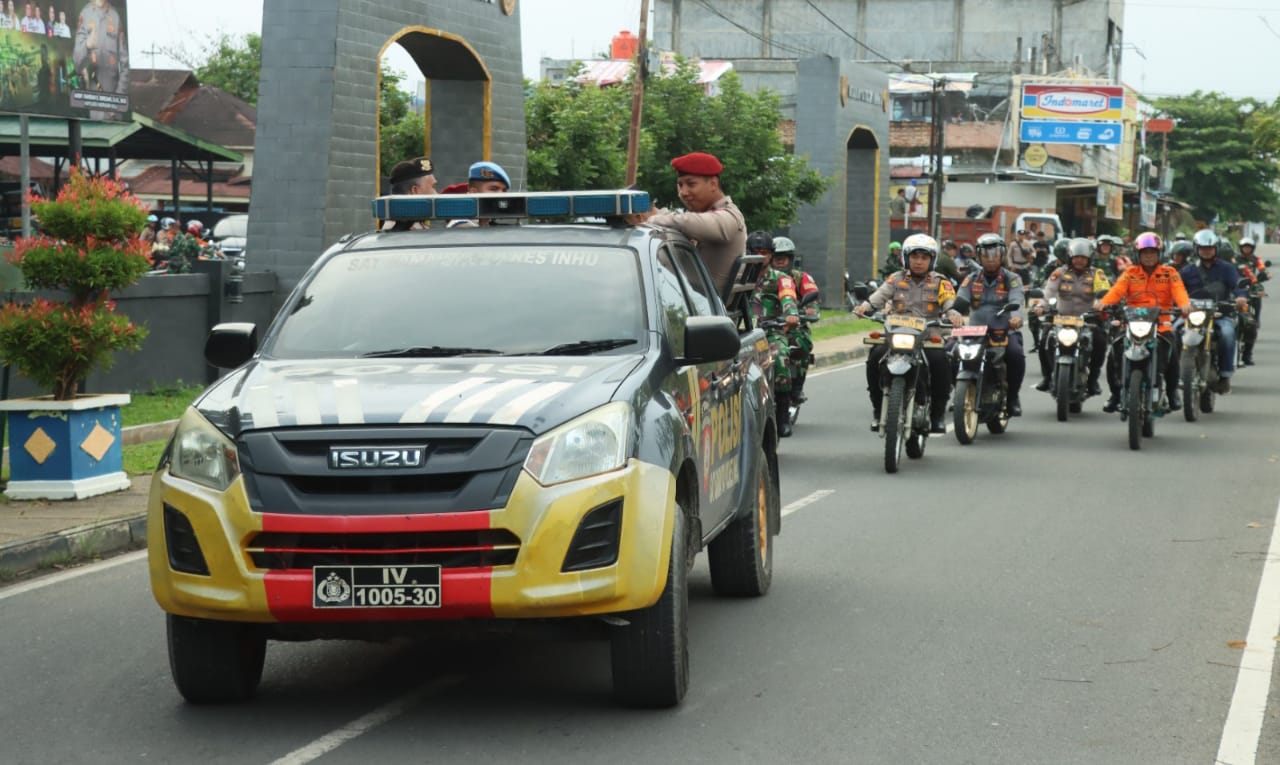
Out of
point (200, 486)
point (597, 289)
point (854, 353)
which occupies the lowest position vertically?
point (854, 353)

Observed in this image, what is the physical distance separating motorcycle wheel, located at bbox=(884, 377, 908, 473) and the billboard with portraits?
649 inches

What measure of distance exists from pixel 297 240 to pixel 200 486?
14.0 meters

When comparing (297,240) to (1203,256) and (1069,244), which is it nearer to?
(1069,244)

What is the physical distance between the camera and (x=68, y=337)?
438 inches

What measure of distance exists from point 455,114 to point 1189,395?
10175mm

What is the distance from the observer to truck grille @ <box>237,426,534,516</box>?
18.5 ft

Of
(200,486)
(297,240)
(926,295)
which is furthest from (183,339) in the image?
(200,486)

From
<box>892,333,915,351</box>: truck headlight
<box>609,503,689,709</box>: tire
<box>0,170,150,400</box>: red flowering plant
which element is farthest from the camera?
<box>892,333,915,351</box>: truck headlight

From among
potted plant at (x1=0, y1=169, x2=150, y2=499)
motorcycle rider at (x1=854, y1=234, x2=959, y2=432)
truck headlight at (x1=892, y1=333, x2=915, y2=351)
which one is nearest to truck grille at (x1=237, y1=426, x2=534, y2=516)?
potted plant at (x1=0, y1=169, x2=150, y2=499)

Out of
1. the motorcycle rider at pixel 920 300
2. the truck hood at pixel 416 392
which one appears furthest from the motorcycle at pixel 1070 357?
the truck hood at pixel 416 392

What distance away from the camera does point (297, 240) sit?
19.6 meters

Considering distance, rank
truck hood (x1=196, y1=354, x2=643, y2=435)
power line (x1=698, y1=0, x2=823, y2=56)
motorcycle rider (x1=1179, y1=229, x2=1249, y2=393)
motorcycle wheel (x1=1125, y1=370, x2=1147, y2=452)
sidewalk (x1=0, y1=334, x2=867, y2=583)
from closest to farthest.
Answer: truck hood (x1=196, y1=354, x2=643, y2=435)
sidewalk (x1=0, y1=334, x2=867, y2=583)
motorcycle wheel (x1=1125, y1=370, x2=1147, y2=452)
motorcycle rider (x1=1179, y1=229, x2=1249, y2=393)
power line (x1=698, y1=0, x2=823, y2=56)

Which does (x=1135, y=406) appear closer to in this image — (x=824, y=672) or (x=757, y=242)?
(x=757, y=242)

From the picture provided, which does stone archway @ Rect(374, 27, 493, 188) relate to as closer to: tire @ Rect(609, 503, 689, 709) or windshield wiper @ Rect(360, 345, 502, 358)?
windshield wiper @ Rect(360, 345, 502, 358)
